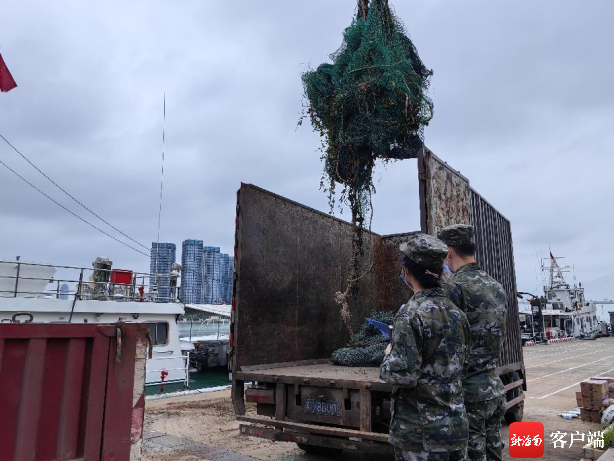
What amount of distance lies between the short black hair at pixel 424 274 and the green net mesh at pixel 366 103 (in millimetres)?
2859

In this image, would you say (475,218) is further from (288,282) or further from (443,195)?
(288,282)

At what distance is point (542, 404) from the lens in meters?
7.78

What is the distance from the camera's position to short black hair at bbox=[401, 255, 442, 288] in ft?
7.99

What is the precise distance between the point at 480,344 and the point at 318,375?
4.77 ft

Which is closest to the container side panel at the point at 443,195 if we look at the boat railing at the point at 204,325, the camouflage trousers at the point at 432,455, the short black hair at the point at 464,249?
the short black hair at the point at 464,249

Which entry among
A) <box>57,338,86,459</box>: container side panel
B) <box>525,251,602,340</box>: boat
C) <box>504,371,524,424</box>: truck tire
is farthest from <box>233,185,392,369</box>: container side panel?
<box>525,251,602,340</box>: boat

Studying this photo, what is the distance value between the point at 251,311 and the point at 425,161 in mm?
2116

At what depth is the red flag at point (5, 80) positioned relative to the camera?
609cm

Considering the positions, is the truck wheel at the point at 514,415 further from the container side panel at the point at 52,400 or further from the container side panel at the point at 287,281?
the container side panel at the point at 52,400

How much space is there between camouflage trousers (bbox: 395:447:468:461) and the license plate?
1.31 m

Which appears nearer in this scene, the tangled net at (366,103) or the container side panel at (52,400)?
the container side panel at (52,400)

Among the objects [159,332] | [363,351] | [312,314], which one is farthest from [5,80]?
[159,332]

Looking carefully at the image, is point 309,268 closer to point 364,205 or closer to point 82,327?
point 364,205

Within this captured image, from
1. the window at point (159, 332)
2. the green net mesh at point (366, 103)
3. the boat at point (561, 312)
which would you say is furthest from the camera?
the boat at point (561, 312)
